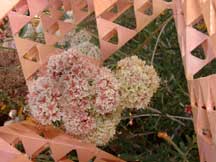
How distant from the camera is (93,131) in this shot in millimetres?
776

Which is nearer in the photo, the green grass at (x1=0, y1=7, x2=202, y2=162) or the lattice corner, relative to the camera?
the lattice corner

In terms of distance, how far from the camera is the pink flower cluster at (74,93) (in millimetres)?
742

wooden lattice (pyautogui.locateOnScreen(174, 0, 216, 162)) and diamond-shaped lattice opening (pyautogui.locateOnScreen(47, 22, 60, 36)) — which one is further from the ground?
diamond-shaped lattice opening (pyautogui.locateOnScreen(47, 22, 60, 36))

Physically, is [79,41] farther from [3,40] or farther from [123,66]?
[3,40]

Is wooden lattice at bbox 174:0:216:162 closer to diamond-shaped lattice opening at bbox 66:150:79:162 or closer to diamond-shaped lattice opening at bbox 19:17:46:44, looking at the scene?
diamond-shaped lattice opening at bbox 66:150:79:162

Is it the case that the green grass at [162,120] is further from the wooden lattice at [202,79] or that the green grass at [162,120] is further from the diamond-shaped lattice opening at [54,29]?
the wooden lattice at [202,79]

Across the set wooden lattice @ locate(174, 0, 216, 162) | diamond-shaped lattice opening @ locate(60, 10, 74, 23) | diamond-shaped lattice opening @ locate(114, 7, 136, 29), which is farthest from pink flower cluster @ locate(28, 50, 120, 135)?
diamond-shaped lattice opening @ locate(114, 7, 136, 29)

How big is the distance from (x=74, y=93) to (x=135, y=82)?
0.10 metres

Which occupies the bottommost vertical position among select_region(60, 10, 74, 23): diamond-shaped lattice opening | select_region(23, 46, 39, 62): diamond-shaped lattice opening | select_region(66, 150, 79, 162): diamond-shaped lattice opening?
select_region(66, 150, 79, 162): diamond-shaped lattice opening

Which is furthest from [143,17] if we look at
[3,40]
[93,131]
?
[3,40]

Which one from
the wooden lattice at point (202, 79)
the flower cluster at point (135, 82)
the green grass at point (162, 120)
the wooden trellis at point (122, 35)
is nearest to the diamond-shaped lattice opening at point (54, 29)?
the wooden trellis at point (122, 35)

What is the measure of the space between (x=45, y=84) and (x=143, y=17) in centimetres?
20

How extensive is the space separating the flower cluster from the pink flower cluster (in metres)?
0.02

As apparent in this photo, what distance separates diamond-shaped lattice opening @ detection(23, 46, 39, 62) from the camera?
0.93 m
